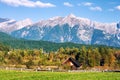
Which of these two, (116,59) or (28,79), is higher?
(28,79)

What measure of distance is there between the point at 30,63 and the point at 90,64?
3746 cm

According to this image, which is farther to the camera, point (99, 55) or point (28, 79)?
point (99, 55)

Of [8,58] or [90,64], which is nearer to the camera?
[90,64]

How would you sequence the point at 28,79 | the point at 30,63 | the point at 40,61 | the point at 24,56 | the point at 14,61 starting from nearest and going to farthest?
the point at 28,79, the point at 30,63, the point at 40,61, the point at 14,61, the point at 24,56

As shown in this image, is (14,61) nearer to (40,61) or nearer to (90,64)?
(40,61)

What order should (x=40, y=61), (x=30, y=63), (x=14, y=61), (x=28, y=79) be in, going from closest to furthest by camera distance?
(x=28, y=79) < (x=30, y=63) < (x=40, y=61) < (x=14, y=61)

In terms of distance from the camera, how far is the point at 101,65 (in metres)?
183

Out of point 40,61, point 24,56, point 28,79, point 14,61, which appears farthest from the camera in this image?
point 24,56

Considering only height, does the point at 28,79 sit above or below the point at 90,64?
above

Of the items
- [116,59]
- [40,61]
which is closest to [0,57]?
[40,61]

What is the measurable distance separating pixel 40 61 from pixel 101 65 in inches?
1470

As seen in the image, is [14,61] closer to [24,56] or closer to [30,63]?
[24,56]

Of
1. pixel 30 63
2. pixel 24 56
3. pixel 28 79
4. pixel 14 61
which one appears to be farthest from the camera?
pixel 24 56

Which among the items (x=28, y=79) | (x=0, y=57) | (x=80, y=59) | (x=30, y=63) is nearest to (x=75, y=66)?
(x=30, y=63)
